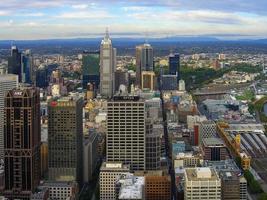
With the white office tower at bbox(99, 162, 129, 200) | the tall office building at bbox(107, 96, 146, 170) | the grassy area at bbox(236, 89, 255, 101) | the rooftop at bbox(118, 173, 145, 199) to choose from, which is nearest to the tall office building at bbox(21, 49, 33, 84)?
the grassy area at bbox(236, 89, 255, 101)

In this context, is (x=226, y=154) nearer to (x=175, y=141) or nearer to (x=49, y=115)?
(x=175, y=141)

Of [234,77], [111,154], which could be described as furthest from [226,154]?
[234,77]

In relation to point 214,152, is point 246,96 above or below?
above

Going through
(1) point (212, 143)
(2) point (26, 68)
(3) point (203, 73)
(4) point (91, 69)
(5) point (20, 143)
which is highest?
(2) point (26, 68)

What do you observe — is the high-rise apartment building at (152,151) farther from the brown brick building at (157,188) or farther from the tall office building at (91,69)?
the tall office building at (91,69)

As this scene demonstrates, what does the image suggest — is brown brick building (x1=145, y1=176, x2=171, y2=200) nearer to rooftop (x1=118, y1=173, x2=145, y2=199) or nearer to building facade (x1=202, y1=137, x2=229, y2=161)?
rooftop (x1=118, y1=173, x2=145, y2=199)

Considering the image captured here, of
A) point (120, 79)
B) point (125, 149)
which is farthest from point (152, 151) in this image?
point (120, 79)

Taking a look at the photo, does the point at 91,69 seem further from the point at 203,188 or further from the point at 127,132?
the point at 203,188
